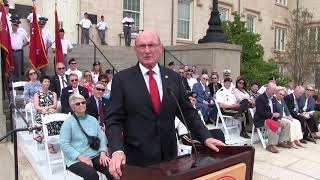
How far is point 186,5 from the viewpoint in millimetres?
22484

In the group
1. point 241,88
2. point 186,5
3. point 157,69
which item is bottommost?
point 241,88

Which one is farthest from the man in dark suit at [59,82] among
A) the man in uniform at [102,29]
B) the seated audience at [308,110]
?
the man in uniform at [102,29]

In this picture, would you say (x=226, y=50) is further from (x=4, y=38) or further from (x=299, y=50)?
(x=299, y=50)

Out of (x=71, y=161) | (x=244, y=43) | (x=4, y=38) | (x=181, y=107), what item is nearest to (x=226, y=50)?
(x=244, y=43)

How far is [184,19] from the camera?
22344 mm

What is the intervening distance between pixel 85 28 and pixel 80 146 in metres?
11.6

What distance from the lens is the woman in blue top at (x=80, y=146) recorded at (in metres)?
4.91

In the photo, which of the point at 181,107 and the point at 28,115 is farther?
the point at 28,115

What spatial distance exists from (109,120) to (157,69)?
0.50m

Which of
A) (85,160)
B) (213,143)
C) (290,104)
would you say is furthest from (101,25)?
(213,143)

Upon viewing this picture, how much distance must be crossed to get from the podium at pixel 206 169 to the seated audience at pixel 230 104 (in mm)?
6788

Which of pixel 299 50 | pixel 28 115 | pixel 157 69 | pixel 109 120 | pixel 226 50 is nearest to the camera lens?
pixel 109 120

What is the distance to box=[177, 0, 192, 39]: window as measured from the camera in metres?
22.1

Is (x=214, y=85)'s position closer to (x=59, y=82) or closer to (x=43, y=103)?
(x=59, y=82)
